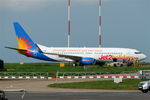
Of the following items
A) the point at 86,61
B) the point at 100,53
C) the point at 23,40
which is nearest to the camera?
the point at 86,61

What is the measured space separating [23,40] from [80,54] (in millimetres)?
12736

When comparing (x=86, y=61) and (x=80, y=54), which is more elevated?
(x=80, y=54)

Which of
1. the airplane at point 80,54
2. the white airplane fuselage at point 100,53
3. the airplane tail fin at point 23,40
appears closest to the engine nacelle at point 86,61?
the airplane at point 80,54

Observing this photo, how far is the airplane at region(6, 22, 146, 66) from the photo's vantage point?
8988cm

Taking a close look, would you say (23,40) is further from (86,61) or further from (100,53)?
(100,53)

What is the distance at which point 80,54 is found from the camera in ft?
300

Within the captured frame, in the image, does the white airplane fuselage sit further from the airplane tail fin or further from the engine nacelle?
the airplane tail fin

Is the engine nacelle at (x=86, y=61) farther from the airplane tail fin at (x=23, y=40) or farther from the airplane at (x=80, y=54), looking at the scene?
the airplane tail fin at (x=23, y=40)

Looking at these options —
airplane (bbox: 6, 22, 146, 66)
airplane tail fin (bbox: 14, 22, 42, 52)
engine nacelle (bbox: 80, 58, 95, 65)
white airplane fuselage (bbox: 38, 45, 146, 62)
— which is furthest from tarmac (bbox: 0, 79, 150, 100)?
airplane tail fin (bbox: 14, 22, 42, 52)
